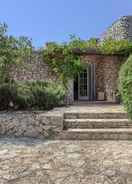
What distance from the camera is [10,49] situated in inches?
413

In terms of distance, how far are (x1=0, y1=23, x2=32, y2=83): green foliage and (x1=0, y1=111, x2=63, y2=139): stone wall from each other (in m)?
2.40

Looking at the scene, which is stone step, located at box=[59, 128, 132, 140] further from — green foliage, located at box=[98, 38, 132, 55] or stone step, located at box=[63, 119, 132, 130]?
green foliage, located at box=[98, 38, 132, 55]

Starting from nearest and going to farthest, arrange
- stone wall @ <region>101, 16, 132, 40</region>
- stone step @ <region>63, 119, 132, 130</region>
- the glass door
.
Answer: stone step @ <region>63, 119, 132, 130</region> < the glass door < stone wall @ <region>101, 16, 132, 40</region>

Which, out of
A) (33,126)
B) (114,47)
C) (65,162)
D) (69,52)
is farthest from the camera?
(69,52)

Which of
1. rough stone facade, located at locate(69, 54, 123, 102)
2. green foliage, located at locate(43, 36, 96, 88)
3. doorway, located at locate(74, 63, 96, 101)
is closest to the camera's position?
green foliage, located at locate(43, 36, 96, 88)

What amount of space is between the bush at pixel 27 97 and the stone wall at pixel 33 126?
189 cm

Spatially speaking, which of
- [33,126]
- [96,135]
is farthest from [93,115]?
[33,126]

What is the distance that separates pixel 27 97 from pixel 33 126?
278 cm

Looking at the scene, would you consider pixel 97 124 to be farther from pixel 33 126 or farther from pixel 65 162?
pixel 65 162

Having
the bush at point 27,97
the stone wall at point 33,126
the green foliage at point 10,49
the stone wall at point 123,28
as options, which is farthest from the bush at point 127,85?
the stone wall at point 123,28

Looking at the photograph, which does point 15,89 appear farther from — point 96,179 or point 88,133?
point 96,179

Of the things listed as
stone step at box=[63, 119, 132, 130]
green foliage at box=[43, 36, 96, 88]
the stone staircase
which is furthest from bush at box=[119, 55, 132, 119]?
green foliage at box=[43, 36, 96, 88]

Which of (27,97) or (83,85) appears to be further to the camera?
(83,85)

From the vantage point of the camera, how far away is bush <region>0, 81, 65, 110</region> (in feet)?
34.5
